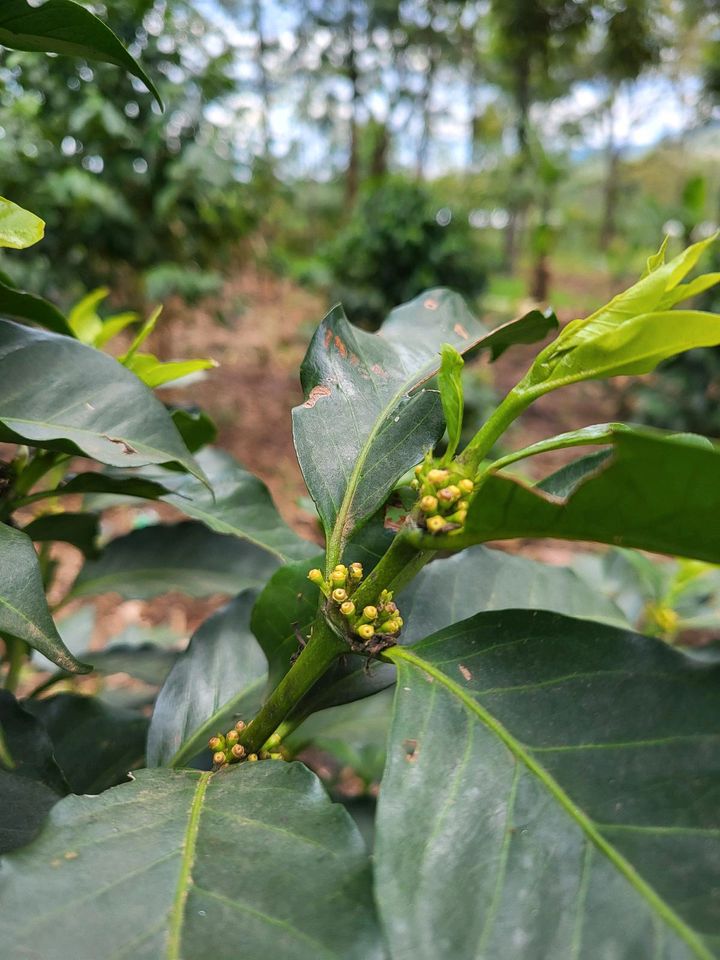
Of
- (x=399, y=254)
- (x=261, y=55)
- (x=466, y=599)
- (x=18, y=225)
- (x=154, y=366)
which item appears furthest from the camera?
(x=261, y=55)

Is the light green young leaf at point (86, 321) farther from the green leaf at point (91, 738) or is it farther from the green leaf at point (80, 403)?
the green leaf at point (91, 738)

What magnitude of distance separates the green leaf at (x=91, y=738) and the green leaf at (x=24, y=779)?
8 cm

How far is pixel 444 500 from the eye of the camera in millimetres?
399

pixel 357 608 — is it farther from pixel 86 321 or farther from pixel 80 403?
pixel 86 321

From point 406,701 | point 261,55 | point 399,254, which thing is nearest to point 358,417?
point 406,701

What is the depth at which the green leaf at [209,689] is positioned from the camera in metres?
0.57

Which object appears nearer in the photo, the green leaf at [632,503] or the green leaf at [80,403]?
the green leaf at [632,503]

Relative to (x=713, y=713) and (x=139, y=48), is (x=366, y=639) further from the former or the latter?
(x=139, y=48)

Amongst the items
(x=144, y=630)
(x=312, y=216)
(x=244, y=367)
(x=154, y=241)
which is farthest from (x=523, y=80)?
(x=144, y=630)

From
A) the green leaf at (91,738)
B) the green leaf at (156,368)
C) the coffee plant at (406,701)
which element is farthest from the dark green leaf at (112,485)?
the green leaf at (91,738)

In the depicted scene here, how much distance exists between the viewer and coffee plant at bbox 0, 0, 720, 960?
314 mm

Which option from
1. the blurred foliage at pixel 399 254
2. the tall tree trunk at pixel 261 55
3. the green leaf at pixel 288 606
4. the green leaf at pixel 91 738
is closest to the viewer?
the green leaf at pixel 288 606

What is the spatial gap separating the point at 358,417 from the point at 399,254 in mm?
3753

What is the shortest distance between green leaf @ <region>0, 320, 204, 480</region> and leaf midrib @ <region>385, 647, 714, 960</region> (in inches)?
8.0
